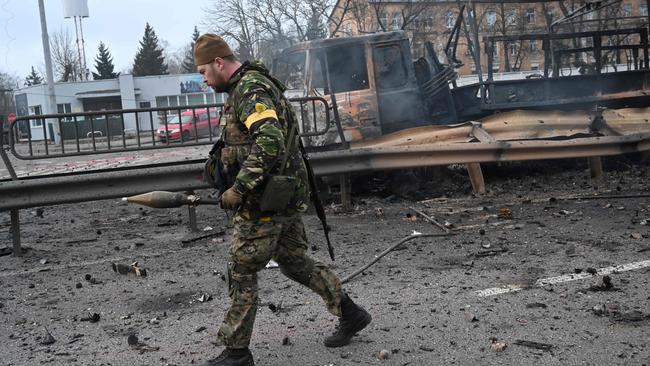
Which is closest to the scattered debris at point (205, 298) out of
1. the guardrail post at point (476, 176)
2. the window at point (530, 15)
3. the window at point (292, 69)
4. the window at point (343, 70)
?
the guardrail post at point (476, 176)

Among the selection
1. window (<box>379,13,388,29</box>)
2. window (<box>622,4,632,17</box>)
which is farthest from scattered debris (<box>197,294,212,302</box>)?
window (<box>379,13,388,29</box>)

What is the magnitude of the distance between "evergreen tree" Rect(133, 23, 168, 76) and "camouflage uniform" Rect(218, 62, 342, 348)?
6883 centimetres

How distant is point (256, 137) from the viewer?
3.28m

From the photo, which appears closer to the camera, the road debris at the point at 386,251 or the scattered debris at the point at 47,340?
the scattered debris at the point at 47,340

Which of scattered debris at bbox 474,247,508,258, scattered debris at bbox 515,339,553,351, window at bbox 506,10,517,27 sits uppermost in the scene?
window at bbox 506,10,517,27

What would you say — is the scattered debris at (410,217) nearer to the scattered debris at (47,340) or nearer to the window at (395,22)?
the scattered debris at (47,340)

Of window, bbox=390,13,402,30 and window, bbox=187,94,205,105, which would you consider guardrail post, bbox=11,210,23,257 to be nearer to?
window, bbox=390,13,402,30

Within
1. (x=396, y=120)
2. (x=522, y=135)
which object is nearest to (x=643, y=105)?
(x=522, y=135)

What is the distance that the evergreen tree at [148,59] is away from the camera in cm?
6912

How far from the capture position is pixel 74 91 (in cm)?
4997

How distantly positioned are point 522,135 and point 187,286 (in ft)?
17.1

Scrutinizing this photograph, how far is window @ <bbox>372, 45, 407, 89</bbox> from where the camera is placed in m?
9.17

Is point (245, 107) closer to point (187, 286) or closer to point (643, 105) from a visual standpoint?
point (187, 286)

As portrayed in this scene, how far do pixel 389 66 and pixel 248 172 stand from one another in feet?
20.7
